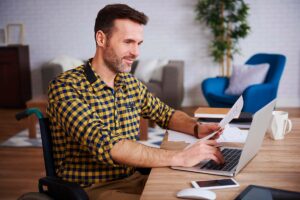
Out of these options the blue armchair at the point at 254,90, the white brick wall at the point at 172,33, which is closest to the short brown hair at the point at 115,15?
the blue armchair at the point at 254,90

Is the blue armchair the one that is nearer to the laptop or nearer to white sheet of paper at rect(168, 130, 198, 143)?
white sheet of paper at rect(168, 130, 198, 143)

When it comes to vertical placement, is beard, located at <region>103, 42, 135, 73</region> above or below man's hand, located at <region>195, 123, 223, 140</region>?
above

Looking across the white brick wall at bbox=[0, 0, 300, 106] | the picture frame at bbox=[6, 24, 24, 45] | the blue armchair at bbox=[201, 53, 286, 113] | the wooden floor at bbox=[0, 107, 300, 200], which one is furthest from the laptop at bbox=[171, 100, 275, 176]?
the picture frame at bbox=[6, 24, 24, 45]

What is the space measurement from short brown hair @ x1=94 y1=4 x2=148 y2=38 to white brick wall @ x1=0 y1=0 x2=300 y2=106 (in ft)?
13.8

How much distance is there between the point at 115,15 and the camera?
4.67 feet

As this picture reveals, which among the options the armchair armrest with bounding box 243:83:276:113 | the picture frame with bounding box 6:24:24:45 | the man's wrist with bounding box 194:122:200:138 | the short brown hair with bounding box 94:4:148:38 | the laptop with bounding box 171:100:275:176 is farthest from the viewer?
the picture frame with bounding box 6:24:24:45

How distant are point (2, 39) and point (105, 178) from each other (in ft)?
17.1

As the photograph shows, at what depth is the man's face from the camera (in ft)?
4.69

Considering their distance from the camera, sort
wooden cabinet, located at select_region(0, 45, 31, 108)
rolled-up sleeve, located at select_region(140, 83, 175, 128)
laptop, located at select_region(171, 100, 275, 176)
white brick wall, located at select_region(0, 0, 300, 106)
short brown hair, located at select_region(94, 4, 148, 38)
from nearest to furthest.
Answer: laptop, located at select_region(171, 100, 275, 176), short brown hair, located at select_region(94, 4, 148, 38), rolled-up sleeve, located at select_region(140, 83, 175, 128), white brick wall, located at select_region(0, 0, 300, 106), wooden cabinet, located at select_region(0, 45, 31, 108)

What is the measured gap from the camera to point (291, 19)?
17.6ft

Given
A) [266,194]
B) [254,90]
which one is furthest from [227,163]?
[254,90]

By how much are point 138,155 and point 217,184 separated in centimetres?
29

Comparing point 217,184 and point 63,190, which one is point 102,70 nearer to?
point 63,190

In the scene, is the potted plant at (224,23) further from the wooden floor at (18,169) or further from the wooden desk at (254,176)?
the wooden desk at (254,176)
